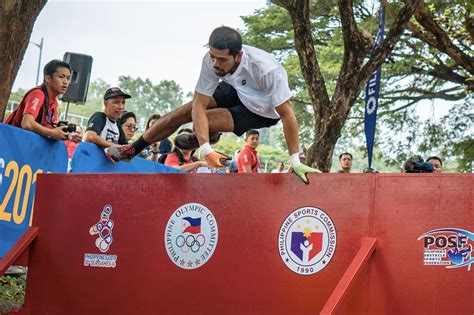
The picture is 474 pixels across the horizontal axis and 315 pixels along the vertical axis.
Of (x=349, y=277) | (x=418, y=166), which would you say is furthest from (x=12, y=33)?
(x=349, y=277)

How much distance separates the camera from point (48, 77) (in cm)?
752

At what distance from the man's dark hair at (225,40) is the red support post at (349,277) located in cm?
170

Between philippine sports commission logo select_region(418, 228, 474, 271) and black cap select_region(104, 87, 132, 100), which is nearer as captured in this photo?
philippine sports commission logo select_region(418, 228, 474, 271)

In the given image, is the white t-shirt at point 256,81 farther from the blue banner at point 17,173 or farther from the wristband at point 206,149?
the blue banner at point 17,173

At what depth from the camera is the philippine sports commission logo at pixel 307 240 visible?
494cm

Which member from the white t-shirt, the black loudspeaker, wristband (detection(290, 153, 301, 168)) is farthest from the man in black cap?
wristband (detection(290, 153, 301, 168))

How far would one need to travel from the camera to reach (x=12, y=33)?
731 cm

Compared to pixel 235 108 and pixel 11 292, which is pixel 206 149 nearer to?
pixel 235 108

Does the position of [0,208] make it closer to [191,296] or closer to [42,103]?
[42,103]

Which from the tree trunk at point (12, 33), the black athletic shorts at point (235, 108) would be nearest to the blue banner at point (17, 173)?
the tree trunk at point (12, 33)

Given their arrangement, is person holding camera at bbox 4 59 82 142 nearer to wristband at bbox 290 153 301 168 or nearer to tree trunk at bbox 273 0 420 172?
wristband at bbox 290 153 301 168

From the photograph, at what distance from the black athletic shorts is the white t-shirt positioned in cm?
8

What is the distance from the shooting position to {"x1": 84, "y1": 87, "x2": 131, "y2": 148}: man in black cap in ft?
26.2

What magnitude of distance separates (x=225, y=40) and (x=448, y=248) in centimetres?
213
